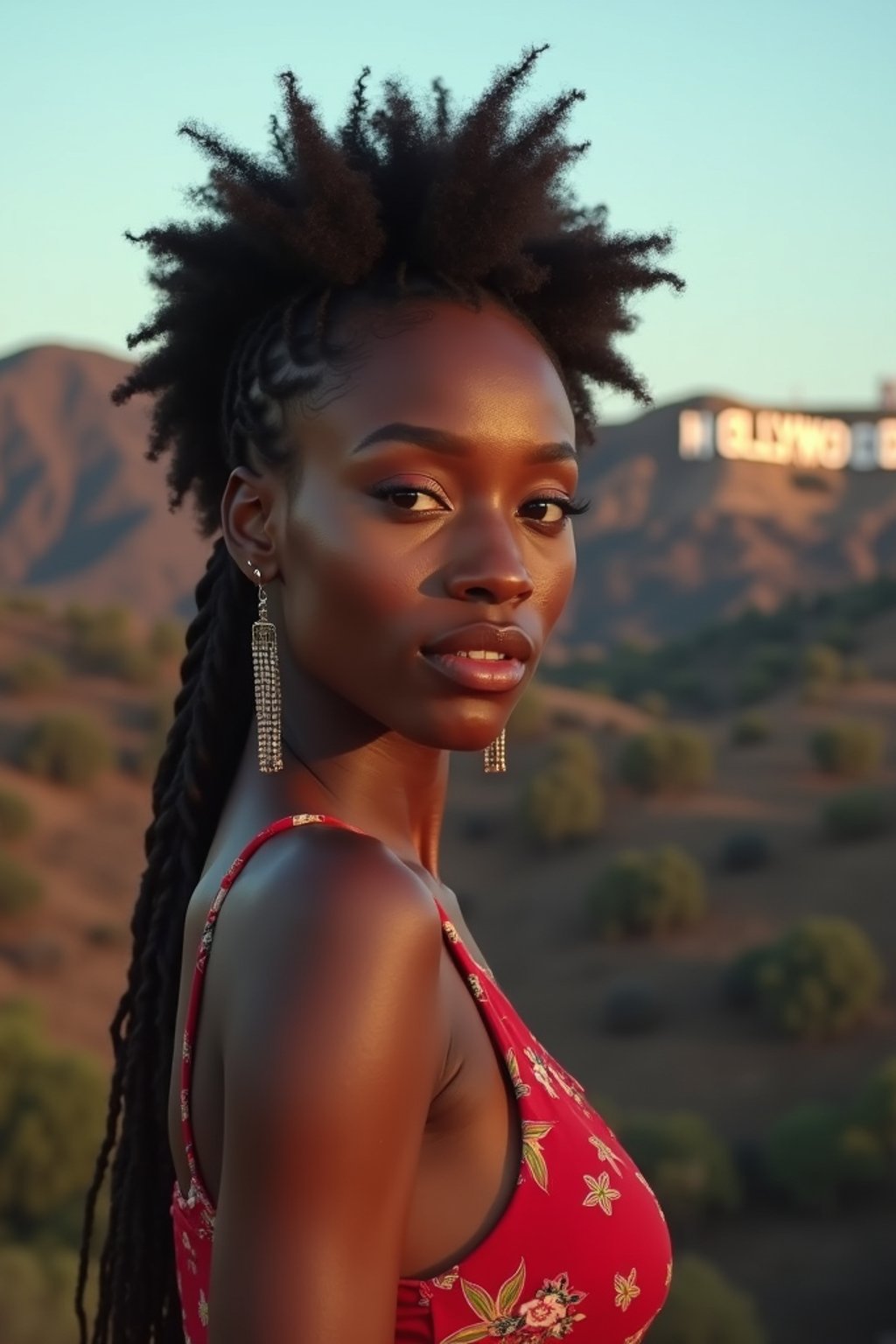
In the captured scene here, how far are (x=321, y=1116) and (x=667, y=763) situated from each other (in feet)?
97.3

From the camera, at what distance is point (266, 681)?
2.27m

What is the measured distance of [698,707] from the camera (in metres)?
40.8

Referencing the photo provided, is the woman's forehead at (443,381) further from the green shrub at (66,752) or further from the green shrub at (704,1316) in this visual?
the green shrub at (66,752)

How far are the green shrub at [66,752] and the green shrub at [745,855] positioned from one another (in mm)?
10301

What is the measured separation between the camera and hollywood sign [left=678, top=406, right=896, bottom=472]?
270ft

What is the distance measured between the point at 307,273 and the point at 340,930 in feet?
2.96

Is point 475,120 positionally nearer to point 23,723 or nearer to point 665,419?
point 23,723

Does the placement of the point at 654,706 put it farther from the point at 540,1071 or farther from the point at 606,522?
the point at 606,522

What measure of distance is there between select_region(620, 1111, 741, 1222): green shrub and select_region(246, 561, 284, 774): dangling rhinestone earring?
1583 centimetres

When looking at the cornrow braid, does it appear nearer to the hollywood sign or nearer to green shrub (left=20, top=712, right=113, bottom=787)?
green shrub (left=20, top=712, right=113, bottom=787)

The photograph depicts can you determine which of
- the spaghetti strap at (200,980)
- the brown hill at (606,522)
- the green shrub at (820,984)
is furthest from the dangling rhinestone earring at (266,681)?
the brown hill at (606,522)

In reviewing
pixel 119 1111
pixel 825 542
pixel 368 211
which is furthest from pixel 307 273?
pixel 825 542

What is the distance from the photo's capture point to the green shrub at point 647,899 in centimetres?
2511

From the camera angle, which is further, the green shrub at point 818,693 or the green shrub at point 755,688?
the green shrub at point 755,688
